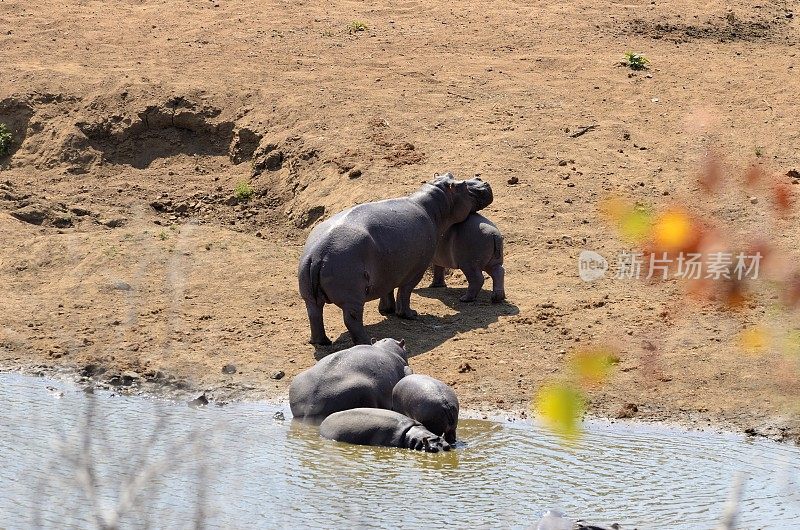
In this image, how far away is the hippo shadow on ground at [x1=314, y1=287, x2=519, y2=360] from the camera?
1018 cm

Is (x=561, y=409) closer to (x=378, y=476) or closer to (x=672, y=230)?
(x=378, y=476)

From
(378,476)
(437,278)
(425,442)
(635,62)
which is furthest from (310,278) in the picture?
(635,62)

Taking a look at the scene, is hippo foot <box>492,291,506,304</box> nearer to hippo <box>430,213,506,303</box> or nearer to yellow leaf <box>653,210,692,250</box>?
hippo <box>430,213,506,303</box>

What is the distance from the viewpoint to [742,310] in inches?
403

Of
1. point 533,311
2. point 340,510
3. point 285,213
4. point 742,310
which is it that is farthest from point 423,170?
point 340,510

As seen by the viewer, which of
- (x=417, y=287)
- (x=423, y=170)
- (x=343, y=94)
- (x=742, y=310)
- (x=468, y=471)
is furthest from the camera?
(x=343, y=94)

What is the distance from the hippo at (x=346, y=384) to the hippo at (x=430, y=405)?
218mm

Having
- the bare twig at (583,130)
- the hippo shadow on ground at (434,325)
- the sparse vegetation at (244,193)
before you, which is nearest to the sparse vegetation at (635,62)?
the bare twig at (583,130)

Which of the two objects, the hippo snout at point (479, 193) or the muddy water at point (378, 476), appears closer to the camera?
the muddy water at point (378, 476)

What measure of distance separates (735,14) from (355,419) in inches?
478

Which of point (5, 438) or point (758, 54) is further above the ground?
point (758, 54)

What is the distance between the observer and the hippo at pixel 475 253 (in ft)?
36.4

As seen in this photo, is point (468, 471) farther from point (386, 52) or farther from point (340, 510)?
point (386, 52)

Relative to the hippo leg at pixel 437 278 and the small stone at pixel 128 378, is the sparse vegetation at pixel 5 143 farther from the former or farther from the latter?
the small stone at pixel 128 378
